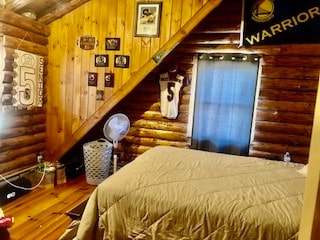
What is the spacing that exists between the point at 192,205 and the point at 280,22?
2440 mm

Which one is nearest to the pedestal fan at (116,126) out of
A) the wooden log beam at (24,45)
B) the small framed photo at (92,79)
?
the small framed photo at (92,79)

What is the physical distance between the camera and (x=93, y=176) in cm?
379

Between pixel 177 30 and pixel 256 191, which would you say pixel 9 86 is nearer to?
pixel 177 30

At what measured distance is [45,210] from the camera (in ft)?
9.68

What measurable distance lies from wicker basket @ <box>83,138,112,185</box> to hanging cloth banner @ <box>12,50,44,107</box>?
86cm

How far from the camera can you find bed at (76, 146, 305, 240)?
1.63m

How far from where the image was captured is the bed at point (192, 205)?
5.35 ft

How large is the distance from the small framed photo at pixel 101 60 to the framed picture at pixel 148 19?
1.62ft

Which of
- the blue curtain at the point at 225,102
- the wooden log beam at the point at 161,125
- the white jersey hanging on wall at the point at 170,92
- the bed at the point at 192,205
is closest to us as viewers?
the bed at the point at 192,205

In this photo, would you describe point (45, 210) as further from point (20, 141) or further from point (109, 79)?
point (109, 79)

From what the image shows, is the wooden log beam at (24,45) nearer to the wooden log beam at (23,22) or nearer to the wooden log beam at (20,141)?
the wooden log beam at (23,22)

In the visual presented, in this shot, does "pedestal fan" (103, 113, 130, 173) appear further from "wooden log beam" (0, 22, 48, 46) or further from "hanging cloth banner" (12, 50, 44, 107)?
"wooden log beam" (0, 22, 48, 46)

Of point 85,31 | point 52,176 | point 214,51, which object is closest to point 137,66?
point 85,31

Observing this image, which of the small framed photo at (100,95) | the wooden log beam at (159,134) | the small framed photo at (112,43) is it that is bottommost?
the wooden log beam at (159,134)
